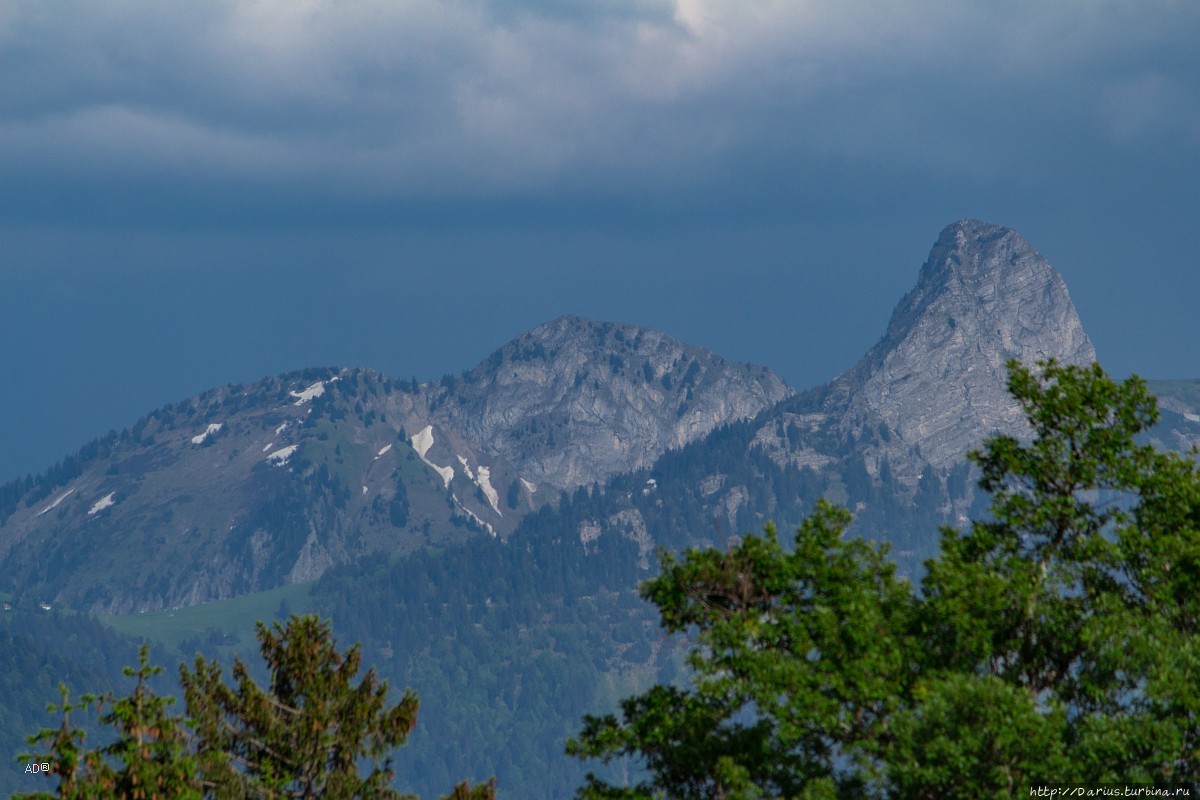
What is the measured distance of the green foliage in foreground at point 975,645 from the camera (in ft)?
175

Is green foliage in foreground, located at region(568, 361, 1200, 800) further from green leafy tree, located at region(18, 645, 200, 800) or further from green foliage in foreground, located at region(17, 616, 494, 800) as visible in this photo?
green leafy tree, located at region(18, 645, 200, 800)

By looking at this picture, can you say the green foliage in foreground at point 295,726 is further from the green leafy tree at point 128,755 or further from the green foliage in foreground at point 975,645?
the green foliage in foreground at point 975,645

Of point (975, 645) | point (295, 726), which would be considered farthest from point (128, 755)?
point (975, 645)

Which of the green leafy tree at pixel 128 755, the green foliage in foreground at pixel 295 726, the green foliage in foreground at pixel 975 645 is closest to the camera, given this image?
the green leafy tree at pixel 128 755

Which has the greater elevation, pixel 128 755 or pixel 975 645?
pixel 975 645

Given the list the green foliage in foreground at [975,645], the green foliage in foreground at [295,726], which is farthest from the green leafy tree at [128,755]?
the green foliage in foreground at [975,645]

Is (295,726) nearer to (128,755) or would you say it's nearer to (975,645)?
(128,755)

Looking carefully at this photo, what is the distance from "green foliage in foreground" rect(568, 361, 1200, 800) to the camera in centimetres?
5334

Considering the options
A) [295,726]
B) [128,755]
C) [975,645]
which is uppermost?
[295,726]

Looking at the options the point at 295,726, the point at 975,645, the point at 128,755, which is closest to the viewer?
the point at 128,755

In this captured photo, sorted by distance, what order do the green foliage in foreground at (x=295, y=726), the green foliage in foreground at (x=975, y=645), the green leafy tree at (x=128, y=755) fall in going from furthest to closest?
the green foliage in foreground at (x=295, y=726), the green foliage in foreground at (x=975, y=645), the green leafy tree at (x=128, y=755)

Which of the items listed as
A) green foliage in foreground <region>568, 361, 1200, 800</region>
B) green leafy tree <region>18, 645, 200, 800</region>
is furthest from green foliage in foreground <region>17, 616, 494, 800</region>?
green foliage in foreground <region>568, 361, 1200, 800</region>

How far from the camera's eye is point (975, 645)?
58406mm

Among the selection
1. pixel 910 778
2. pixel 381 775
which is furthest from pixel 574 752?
pixel 910 778
